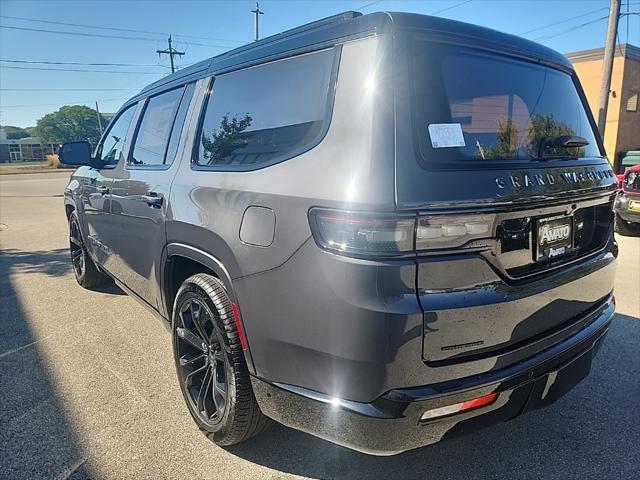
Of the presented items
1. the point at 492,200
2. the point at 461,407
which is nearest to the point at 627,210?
the point at 492,200

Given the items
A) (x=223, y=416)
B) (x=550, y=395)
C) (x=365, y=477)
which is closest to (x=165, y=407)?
(x=223, y=416)

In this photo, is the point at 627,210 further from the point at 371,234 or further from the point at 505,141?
the point at 371,234

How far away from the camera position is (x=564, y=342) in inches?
80.8

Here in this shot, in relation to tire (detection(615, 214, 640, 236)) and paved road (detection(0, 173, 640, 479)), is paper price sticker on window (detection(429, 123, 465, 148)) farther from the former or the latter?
tire (detection(615, 214, 640, 236))

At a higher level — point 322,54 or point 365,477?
point 322,54

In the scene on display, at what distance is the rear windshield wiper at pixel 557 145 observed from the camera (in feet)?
6.76

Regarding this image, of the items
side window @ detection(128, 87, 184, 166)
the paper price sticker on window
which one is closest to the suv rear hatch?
the paper price sticker on window

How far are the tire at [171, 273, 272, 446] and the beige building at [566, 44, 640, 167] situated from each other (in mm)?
21267

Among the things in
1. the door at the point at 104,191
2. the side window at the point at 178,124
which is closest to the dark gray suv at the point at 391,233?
the side window at the point at 178,124

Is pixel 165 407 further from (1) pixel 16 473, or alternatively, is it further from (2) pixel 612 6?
(2) pixel 612 6

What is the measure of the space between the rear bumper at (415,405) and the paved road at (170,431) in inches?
19.7

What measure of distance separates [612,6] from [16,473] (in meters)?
16.5

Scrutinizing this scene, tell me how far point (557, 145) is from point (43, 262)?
673cm

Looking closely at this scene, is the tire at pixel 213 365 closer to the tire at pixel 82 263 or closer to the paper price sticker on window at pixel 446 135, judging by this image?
the paper price sticker on window at pixel 446 135
